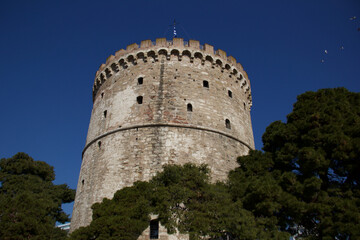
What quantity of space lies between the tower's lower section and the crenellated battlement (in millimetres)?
3725

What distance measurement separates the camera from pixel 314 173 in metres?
8.70

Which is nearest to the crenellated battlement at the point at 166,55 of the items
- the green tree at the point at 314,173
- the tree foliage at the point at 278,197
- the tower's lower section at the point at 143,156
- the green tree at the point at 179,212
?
the tower's lower section at the point at 143,156

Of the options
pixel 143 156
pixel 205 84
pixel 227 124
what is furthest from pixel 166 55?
pixel 143 156

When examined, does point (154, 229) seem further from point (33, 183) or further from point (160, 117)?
point (33, 183)

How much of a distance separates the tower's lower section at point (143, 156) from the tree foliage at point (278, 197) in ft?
9.12

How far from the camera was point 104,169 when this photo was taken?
40.9 ft

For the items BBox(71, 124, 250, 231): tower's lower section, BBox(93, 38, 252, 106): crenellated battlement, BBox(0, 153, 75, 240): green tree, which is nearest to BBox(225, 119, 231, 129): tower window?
BBox(71, 124, 250, 231): tower's lower section

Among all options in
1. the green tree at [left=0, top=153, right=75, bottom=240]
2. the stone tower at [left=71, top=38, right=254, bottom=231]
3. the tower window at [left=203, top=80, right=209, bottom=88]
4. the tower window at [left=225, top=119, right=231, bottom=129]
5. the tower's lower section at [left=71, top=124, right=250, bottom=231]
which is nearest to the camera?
the tower's lower section at [left=71, top=124, right=250, bottom=231]

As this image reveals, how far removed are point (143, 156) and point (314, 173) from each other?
612 cm

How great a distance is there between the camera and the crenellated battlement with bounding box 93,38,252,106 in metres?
14.5

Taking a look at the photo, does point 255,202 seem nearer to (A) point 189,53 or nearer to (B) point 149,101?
(B) point 149,101

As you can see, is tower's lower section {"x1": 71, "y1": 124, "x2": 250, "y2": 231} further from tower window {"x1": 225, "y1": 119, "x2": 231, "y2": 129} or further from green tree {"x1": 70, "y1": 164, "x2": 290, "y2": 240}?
green tree {"x1": 70, "y1": 164, "x2": 290, "y2": 240}

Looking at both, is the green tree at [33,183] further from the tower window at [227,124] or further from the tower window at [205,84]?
the tower window at [205,84]

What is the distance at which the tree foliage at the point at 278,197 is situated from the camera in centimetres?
758
